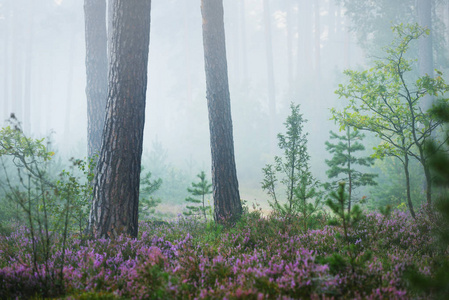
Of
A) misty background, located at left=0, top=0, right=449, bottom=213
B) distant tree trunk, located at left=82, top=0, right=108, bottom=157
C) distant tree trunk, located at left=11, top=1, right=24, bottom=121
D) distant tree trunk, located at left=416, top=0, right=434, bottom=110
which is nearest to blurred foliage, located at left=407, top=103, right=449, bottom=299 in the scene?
distant tree trunk, located at left=82, top=0, right=108, bottom=157

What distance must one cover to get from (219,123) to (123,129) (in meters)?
2.68

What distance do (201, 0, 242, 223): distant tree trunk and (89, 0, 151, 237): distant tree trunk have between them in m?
2.22

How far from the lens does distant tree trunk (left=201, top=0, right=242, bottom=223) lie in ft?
22.2

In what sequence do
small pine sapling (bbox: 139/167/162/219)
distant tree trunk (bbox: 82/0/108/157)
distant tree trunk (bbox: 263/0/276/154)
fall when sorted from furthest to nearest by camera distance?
distant tree trunk (bbox: 263/0/276/154) → distant tree trunk (bbox: 82/0/108/157) → small pine sapling (bbox: 139/167/162/219)

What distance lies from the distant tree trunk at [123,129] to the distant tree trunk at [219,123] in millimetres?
2224

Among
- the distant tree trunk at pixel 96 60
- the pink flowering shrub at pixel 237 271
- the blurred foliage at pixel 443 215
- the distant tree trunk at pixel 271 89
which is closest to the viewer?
the blurred foliage at pixel 443 215

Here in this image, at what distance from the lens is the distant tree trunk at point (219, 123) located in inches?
266

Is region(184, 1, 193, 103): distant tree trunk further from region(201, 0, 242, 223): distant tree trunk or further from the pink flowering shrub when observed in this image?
the pink flowering shrub

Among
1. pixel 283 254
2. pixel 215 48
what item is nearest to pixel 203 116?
pixel 215 48

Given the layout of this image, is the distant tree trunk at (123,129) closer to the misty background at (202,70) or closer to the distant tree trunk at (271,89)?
the misty background at (202,70)

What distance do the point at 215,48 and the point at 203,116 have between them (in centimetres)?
2461

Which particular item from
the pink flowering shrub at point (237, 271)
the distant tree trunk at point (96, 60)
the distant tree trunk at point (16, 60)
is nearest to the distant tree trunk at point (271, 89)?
the distant tree trunk at point (96, 60)

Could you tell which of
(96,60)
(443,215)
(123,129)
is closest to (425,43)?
(96,60)

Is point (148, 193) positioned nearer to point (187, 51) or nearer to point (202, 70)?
point (187, 51)
